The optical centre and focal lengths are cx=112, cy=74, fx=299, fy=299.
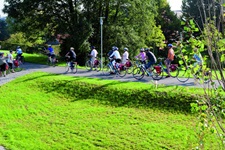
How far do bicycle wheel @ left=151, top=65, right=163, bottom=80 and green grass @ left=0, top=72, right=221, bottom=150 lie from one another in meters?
1.87

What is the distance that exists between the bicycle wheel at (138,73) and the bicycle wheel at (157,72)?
613mm

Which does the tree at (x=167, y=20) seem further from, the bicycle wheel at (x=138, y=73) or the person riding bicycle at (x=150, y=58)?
the person riding bicycle at (x=150, y=58)

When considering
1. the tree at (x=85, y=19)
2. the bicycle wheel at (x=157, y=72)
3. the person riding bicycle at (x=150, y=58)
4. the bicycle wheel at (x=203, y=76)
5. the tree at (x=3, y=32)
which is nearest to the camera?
the bicycle wheel at (x=203, y=76)

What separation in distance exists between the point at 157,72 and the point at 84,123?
6.22 meters

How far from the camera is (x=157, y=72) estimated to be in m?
16.3

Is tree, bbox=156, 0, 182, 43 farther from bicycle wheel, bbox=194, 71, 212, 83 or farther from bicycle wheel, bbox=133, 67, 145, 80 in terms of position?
bicycle wheel, bbox=194, 71, 212, 83

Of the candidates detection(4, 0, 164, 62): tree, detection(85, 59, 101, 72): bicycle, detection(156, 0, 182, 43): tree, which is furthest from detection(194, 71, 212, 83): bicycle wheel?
detection(156, 0, 182, 43): tree

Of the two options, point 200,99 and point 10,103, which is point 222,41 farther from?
point 10,103

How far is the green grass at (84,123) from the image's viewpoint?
32.8 feet

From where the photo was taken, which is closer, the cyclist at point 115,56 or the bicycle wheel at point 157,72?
the bicycle wheel at point 157,72

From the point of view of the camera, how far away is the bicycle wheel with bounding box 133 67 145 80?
1630cm

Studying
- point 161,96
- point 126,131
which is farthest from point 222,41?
point 161,96

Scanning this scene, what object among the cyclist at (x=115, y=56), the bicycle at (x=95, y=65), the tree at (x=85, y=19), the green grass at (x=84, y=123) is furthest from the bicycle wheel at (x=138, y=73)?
the tree at (x=85, y=19)

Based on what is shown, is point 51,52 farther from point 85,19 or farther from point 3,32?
point 3,32
